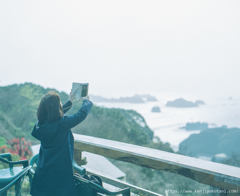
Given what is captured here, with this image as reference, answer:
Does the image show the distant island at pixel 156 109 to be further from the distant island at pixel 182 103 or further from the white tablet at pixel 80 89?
the white tablet at pixel 80 89

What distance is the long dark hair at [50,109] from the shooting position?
1562mm

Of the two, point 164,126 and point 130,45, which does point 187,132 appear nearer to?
point 164,126

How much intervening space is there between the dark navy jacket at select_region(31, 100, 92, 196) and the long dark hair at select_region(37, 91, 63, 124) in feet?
0.12

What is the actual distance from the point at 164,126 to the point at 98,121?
6126 millimetres

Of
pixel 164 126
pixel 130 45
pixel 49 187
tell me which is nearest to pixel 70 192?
pixel 49 187

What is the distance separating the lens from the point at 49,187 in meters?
1.59

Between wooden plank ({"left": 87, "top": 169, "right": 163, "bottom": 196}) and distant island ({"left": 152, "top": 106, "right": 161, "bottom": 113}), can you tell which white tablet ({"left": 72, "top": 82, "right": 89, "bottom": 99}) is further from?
distant island ({"left": 152, "top": 106, "right": 161, "bottom": 113})

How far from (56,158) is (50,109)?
344 mm

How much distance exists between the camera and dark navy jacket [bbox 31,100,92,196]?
1551mm

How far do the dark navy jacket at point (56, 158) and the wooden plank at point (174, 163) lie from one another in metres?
0.47

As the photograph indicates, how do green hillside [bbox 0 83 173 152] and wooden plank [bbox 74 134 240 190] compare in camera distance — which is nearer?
wooden plank [bbox 74 134 240 190]

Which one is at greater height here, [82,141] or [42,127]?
[42,127]

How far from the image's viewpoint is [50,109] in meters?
1.56

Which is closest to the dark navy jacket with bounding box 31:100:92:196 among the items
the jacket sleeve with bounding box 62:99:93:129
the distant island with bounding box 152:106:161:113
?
the jacket sleeve with bounding box 62:99:93:129
